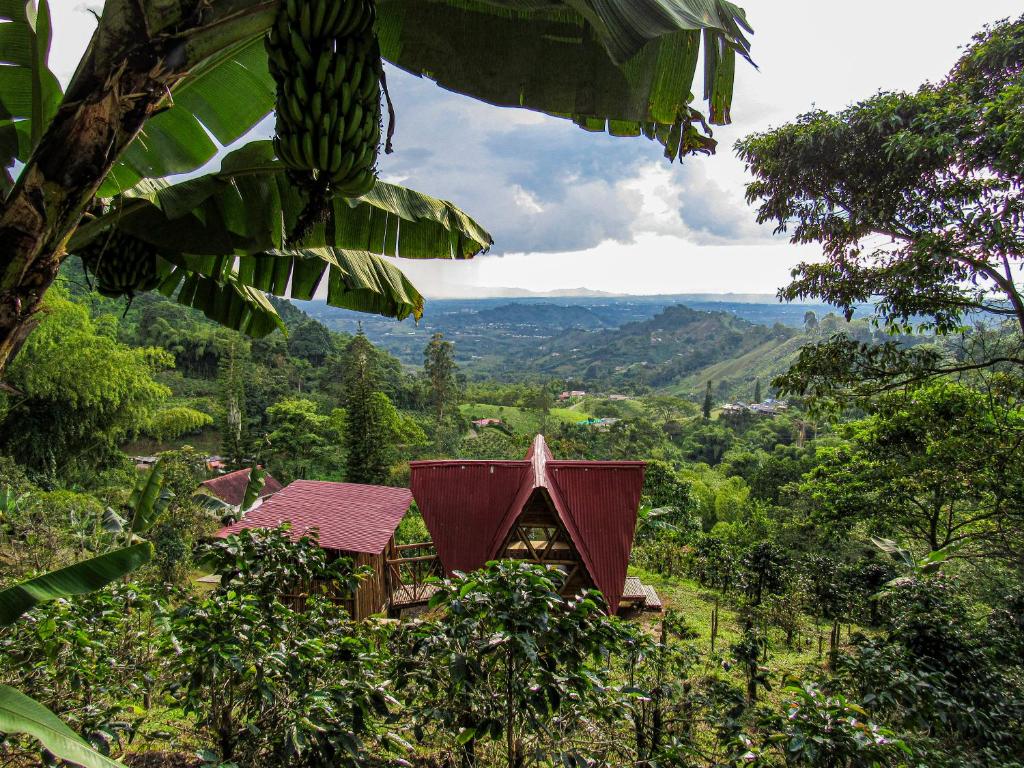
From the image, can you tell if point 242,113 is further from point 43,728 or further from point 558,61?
point 43,728

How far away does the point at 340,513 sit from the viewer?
8008 mm

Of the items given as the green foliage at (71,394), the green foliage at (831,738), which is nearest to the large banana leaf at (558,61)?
the green foliage at (831,738)

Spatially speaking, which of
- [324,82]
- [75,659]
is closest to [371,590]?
[75,659]

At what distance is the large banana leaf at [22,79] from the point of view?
46.6 inches

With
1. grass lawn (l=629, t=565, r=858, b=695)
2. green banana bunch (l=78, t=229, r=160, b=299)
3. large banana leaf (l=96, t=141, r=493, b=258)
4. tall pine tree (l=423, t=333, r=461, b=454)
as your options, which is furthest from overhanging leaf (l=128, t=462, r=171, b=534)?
tall pine tree (l=423, t=333, r=461, b=454)

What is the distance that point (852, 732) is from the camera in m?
1.86

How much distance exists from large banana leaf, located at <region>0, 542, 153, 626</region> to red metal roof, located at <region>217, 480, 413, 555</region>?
607 cm

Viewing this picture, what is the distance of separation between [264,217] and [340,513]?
265 inches

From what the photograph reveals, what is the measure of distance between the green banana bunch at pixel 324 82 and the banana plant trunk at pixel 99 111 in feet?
0.44

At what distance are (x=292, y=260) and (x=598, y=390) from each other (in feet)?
292

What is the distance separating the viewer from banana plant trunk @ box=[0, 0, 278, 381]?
104 centimetres

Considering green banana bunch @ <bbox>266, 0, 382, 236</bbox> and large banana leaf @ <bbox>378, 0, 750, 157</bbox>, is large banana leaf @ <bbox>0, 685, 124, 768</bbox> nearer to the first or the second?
green banana bunch @ <bbox>266, 0, 382, 236</bbox>

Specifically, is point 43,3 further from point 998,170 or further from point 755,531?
point 755,531

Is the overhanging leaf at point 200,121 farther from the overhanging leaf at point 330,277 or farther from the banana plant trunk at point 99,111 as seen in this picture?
the banana plant trunk at point 99,111
